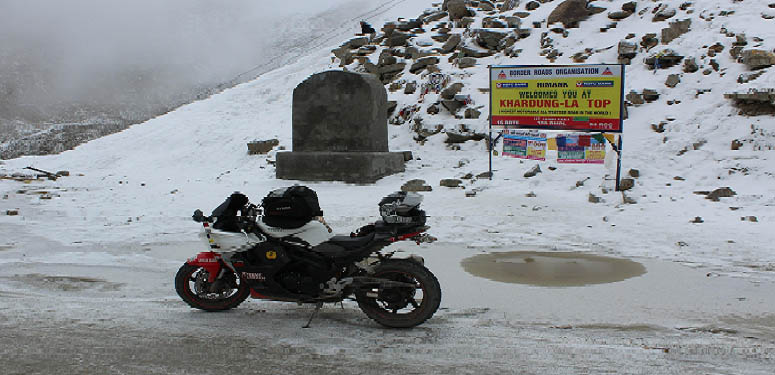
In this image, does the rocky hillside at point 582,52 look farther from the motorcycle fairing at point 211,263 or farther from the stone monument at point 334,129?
the motorcycle fairing at point 211,263

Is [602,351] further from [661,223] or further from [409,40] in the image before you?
[409,40]

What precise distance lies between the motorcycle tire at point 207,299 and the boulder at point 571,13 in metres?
15.9

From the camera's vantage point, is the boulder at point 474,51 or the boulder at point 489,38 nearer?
A: the boulder at point 474,51

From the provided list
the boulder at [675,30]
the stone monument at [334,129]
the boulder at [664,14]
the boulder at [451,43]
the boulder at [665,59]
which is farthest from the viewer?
the boulder at [451,43]

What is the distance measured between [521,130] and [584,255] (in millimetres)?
5670

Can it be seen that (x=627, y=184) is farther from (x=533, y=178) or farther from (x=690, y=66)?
(x=690, y=66)

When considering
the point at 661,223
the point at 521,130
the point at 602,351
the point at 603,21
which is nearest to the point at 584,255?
the point at 661,223

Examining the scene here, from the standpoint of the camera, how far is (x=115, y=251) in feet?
24.3

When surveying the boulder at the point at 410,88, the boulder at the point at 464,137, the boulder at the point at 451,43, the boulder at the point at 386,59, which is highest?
the boulder at the point at 451,43

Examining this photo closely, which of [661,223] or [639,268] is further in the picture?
[661,223]

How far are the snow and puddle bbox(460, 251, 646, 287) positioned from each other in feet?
0.70

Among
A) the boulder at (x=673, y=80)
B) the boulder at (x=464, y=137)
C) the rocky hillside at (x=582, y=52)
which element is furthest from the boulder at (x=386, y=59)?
the boulder at (x=673, y=80)

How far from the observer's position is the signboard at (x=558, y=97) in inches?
420

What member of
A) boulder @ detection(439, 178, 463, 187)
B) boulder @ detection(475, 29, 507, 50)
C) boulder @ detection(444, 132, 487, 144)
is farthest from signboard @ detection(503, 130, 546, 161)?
boulder @ detection(475, 29, 507, 50)
